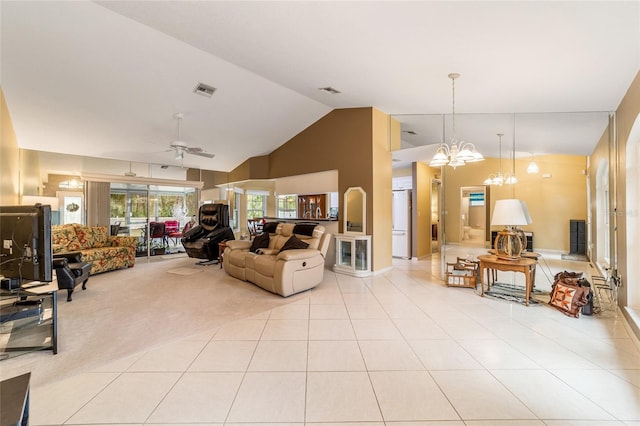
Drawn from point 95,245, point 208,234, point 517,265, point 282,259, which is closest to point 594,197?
point 517,265

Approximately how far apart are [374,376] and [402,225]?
17.7ft

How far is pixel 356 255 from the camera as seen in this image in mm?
5203

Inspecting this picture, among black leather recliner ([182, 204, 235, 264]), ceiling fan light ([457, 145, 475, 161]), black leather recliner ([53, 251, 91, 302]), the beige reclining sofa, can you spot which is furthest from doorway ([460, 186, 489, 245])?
black leather recliner ([53, 251, 91, 302])

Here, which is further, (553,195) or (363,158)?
(363,158)

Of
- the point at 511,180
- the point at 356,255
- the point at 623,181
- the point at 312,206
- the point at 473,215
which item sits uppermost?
the point at 511,180

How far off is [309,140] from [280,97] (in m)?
1.44

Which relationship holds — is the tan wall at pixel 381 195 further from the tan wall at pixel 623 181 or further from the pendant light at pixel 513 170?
the tan wall at pixel 623 181

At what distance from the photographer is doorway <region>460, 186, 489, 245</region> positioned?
15.0 feet

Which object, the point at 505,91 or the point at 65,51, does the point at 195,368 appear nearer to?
the point at 65,51

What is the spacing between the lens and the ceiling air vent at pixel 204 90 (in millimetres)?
4405

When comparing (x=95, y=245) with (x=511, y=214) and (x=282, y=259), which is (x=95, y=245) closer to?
(x=282, y=259)

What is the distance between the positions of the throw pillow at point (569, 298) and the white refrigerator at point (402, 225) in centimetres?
362

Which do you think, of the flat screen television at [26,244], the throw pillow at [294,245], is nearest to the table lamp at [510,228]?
the throw pillow at [294,245]

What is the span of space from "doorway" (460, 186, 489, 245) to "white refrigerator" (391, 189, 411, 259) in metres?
2.16
